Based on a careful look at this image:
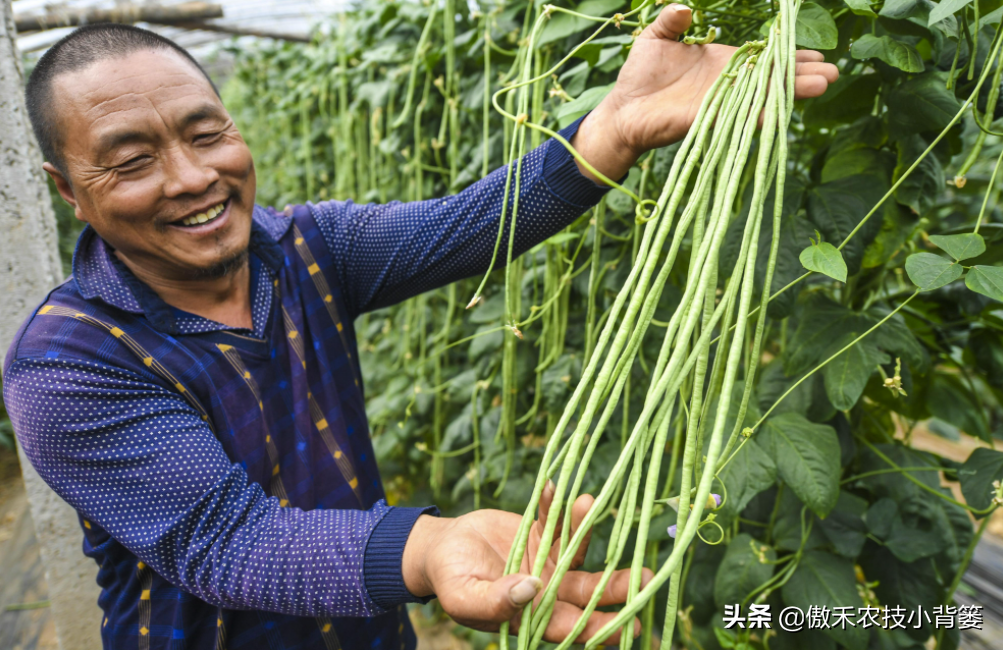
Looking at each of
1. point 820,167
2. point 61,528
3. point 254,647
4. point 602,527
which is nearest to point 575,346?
point 602,527

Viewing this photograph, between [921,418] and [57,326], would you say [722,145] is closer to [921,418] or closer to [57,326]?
[57,326]

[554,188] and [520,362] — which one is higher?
[554,188]

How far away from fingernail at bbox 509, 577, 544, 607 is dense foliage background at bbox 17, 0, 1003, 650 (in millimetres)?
→ 309

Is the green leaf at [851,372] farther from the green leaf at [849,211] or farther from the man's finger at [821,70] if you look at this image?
the man's finger at [821,70]

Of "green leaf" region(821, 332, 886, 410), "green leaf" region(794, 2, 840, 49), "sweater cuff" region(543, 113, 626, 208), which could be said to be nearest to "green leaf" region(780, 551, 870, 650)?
"green leaf" region(821, 332, 886, 410)

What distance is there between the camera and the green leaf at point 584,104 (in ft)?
2.97

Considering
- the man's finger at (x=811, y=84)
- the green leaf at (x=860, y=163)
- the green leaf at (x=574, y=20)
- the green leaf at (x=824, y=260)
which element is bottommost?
the green leaf at (x=824, y=260)

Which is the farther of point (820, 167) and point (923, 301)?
point (923, 301)

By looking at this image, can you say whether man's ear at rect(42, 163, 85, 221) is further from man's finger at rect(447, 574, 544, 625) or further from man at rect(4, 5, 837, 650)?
man's finger at rect(447, 574, 544, 625)

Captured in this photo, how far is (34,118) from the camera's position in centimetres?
92

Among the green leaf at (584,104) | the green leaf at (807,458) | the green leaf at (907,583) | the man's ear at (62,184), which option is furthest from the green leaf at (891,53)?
the man's ear at (62,184)

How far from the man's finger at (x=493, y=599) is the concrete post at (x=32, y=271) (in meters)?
1.36

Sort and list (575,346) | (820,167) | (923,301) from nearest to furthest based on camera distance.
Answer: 1. (820,167)
2. (923,301)
3. (575,346)

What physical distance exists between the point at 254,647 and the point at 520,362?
2.57 feet
